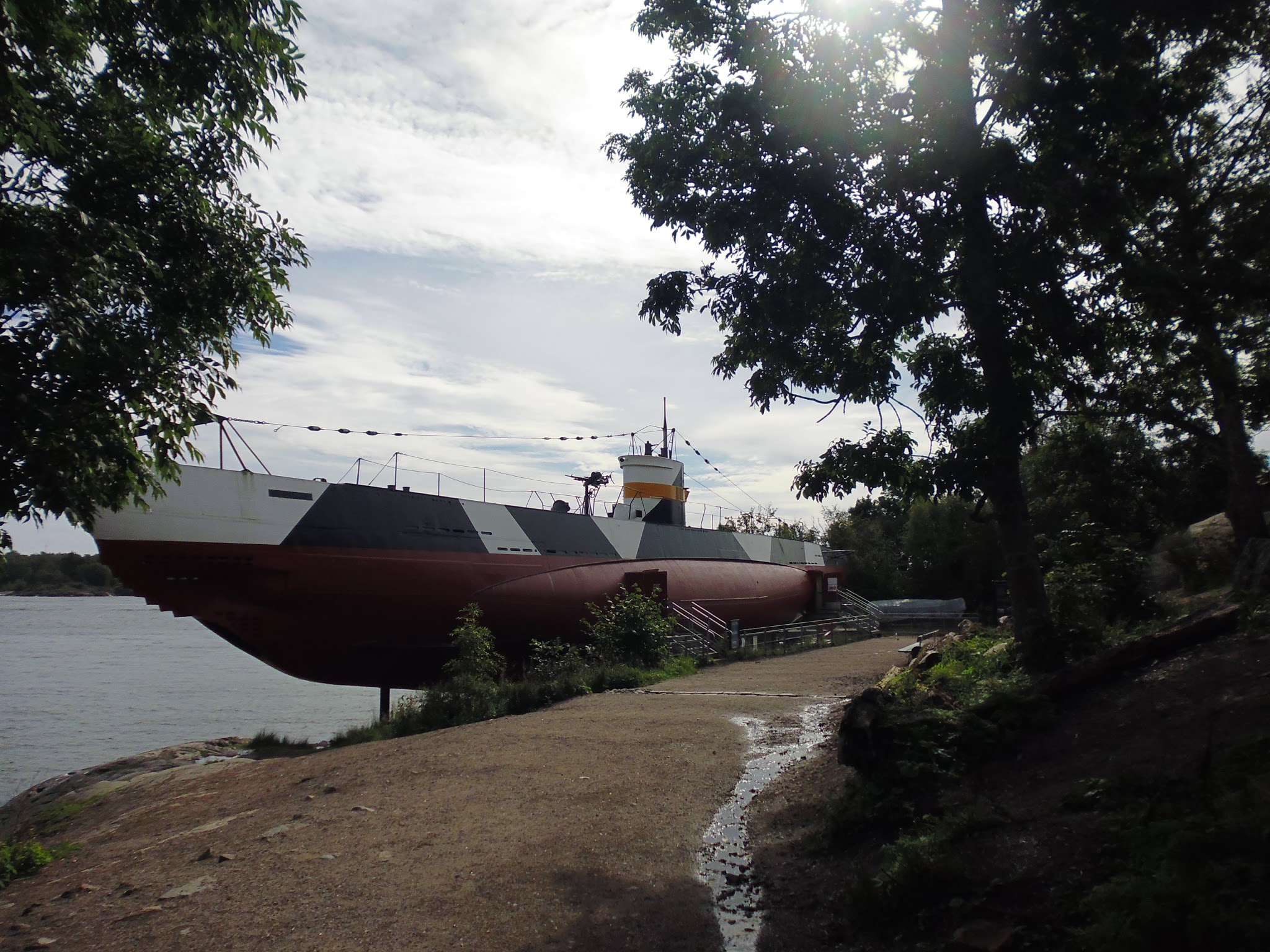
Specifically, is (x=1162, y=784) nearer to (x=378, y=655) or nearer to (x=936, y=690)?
(x=936, y=690)

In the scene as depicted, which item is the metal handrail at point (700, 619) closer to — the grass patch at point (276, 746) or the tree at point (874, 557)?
the grass patch at point (276, 746)

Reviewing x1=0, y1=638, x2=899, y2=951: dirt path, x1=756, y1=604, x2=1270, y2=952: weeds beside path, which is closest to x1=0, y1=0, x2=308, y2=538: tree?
x1=0, y1=638, x2=899, y2=951: dirt path

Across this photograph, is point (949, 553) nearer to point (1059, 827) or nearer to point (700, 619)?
point (700, 619)

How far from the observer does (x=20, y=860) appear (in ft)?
Answer: 22.4

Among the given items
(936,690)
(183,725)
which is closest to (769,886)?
(936,690)

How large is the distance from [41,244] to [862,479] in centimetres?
665

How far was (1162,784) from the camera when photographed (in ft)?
12.9

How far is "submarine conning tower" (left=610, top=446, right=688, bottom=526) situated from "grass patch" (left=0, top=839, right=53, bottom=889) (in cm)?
1996

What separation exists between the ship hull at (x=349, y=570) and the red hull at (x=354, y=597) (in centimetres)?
3

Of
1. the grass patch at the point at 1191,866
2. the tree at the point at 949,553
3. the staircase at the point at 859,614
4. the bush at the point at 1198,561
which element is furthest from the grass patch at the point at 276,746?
the tree at the point at 949,553

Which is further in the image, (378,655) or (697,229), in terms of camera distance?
(378,655)

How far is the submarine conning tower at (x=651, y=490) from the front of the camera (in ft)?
87.9

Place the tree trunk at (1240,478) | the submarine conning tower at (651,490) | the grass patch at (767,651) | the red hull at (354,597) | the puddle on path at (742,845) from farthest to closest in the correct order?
the submarine conning tower at (651,490), the grass patch at (767,651), the red hull at (354,597), the tree trunk at (1240,478), the puddle on path at (742,845)

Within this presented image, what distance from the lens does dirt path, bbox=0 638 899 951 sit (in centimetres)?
443
